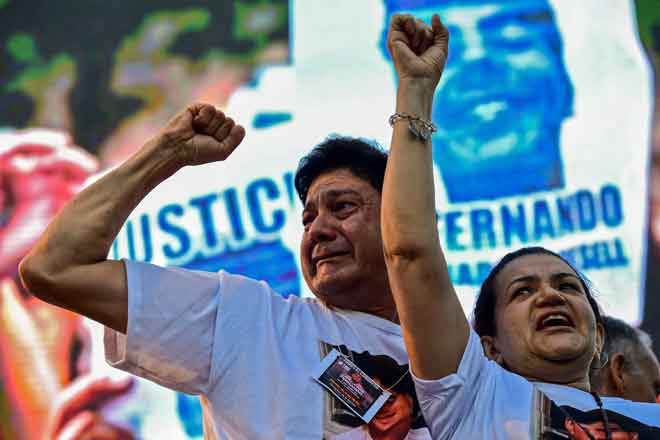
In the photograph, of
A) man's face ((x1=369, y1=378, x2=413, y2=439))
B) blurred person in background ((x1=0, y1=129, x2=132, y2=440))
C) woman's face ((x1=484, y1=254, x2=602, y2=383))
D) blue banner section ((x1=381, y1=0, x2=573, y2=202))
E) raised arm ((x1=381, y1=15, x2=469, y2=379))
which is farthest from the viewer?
blue banner section ((x1=381, y1=0, x2=573, y2=202))

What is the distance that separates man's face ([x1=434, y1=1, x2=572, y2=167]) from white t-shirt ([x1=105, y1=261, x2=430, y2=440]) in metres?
2.12

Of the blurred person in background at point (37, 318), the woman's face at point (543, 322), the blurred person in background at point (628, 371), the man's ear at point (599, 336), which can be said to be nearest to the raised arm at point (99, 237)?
the woman's face at point (543, 322)

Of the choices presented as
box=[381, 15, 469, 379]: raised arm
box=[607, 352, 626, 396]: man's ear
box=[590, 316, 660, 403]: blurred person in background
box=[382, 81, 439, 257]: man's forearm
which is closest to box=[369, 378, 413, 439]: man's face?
box=[381, 15, 469, 379]: raised arm

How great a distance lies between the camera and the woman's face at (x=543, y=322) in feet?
5.73

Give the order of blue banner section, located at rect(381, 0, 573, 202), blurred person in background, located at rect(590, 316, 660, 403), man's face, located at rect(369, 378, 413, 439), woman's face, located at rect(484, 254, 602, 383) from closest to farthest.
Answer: man's face, located at rect(369, 378, 413, 439) < woman's face, located at rect(484, 254, 602, 383) < blurred person in background, located at rect(590, 316, 660, 403) < blue banner section, located at rect(381, 0, 573, 202)

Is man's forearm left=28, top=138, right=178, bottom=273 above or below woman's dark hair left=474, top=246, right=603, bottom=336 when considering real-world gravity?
above

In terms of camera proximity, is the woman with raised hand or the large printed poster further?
the large printed poster

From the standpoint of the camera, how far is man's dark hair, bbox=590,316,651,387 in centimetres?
245

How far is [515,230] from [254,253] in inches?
36.5

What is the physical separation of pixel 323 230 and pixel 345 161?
19cm

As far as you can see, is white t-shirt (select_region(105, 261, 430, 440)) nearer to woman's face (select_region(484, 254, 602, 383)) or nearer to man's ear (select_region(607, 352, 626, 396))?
woman's face (select_region(484, 254, 602, 383))

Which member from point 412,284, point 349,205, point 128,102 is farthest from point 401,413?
point 128,102

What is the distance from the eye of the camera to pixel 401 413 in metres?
1.60

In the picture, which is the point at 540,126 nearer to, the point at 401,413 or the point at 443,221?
the point at 443,221
